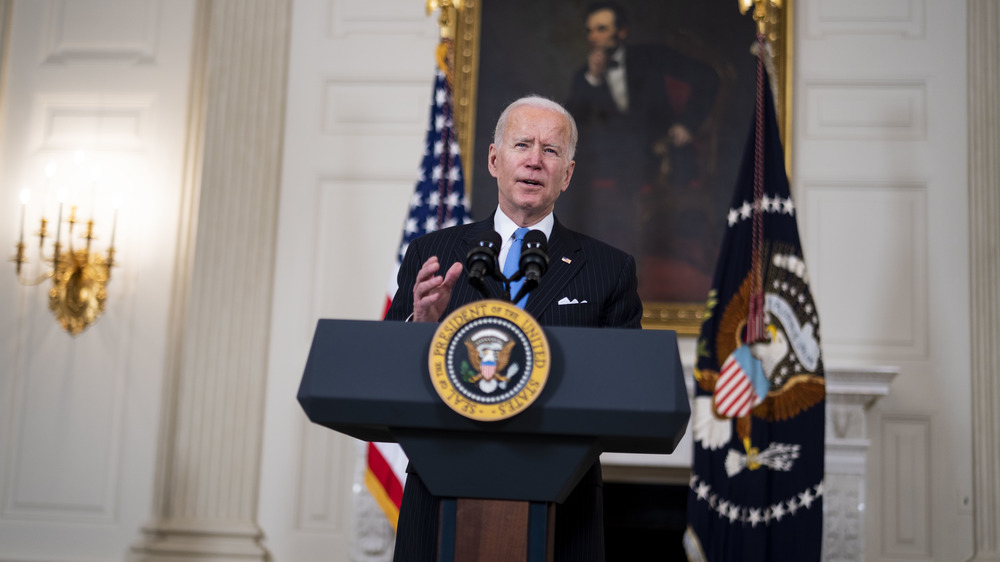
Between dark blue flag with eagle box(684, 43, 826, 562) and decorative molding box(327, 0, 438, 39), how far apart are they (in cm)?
231

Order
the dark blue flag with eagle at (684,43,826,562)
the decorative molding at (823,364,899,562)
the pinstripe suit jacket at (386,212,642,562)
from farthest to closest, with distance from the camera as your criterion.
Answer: the decorative molding at (823,364,899,562)
the dark blue flag with eagle at (684,43,826,562)
the pinstripe suit jacket at (386,212,642,562)

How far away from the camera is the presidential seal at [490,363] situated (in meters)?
1.40

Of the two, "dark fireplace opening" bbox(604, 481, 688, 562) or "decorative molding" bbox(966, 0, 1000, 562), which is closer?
"decorative molding" bbox(966, 0, 1000, 562)

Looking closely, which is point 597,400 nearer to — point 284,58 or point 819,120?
point 819,120

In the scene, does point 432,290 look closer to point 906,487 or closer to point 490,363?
point 490,363

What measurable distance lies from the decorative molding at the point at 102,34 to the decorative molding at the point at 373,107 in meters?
1.16

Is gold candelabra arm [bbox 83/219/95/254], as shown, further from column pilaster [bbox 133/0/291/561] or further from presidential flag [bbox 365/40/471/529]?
presidential flag [bbox 365/40/471/529]

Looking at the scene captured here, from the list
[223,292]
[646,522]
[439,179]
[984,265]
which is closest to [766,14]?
[984,265]

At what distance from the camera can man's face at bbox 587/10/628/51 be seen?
212 inches

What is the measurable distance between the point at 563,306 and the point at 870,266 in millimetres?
3619

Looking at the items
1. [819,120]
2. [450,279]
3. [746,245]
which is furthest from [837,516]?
[450,279]

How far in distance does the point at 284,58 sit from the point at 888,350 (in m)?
3.74

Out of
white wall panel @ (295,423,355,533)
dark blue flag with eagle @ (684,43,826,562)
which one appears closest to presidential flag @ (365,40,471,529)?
white wall panel @ (295,423,355,533)

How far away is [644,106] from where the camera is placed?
17.4 feet
